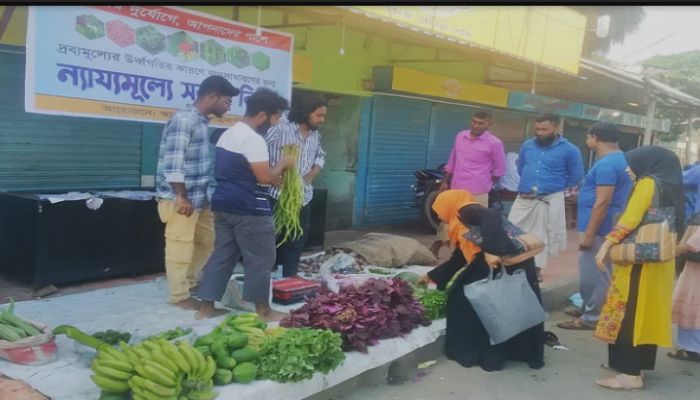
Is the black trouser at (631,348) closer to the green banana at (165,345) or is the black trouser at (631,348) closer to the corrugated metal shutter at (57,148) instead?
the green banana at (165,345)

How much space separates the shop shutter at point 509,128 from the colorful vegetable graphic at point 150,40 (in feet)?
27.7

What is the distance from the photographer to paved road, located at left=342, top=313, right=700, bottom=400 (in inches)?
157

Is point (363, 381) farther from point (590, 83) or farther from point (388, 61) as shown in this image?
point (590, 83)

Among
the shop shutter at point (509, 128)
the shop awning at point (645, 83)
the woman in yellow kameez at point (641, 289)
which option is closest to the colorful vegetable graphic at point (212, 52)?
the woman in yellow kameez at point (641, 289)

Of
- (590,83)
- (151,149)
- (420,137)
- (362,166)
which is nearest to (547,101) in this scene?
(590,83)

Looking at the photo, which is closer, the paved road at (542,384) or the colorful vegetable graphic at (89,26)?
the paved road at (542,384)

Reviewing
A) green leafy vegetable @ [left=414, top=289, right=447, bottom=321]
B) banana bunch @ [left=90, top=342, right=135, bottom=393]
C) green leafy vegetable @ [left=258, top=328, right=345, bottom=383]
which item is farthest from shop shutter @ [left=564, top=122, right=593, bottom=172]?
banana bunch @ [left=90, top=342, right=135, bottom=393]

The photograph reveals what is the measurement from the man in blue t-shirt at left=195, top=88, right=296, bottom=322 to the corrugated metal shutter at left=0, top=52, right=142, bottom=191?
2.09m

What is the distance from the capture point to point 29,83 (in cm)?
417

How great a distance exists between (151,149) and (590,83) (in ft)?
40.0

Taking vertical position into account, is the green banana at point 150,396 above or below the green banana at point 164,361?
below

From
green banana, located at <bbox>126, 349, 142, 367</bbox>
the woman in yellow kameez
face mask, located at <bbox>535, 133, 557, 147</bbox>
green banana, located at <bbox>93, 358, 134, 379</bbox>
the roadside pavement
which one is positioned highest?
face mask, located at <bbox>535, 133, 557, 147</bbox>

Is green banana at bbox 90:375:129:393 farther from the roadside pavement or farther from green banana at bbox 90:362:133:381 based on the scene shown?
the roadside pavement

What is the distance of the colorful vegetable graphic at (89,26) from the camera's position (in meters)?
4.39
